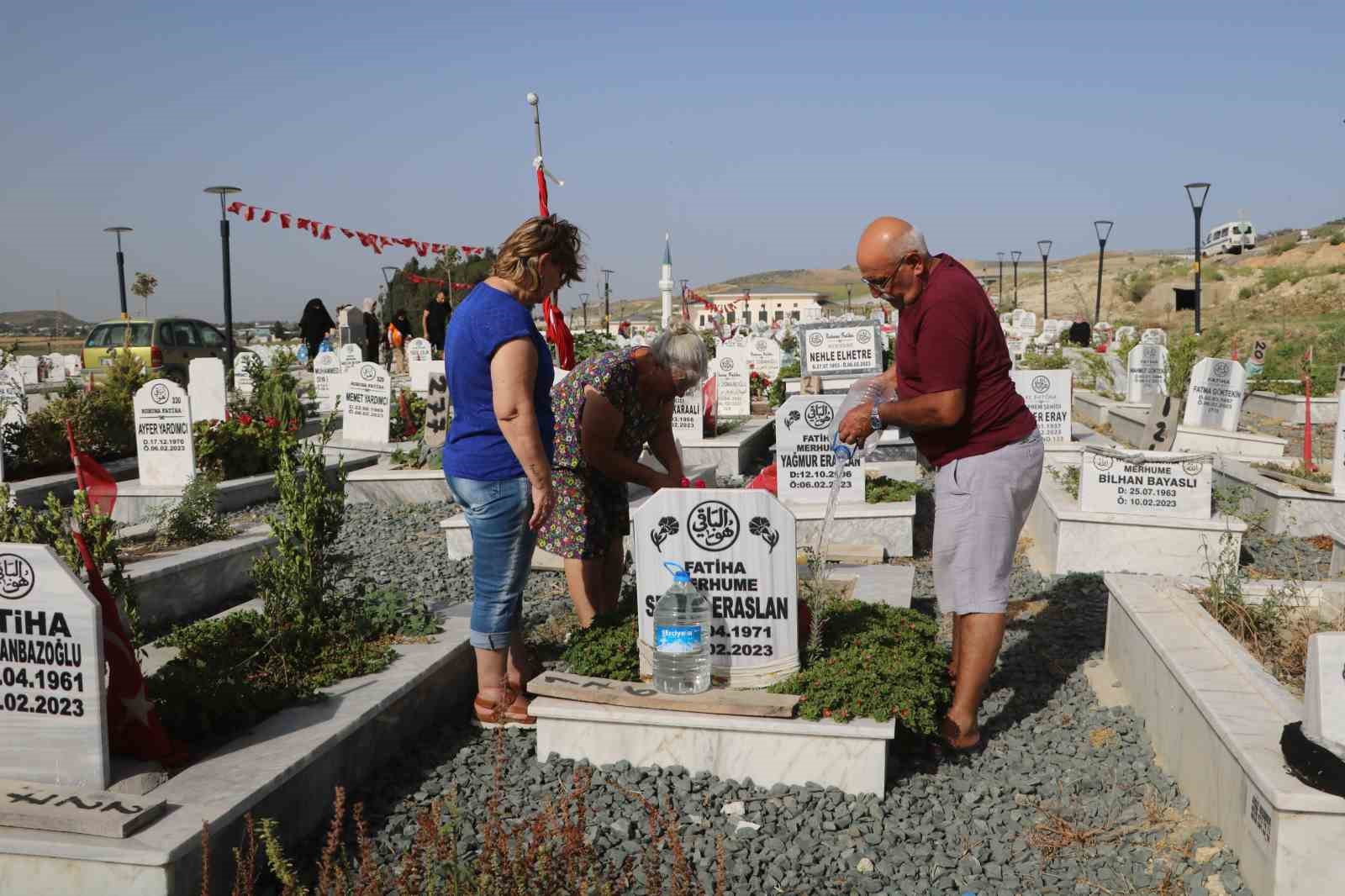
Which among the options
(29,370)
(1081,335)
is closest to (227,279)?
(29,370)

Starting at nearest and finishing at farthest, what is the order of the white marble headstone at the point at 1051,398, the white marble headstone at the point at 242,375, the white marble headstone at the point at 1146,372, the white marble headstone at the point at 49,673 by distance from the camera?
the white marble headstone at the point at 49,673 → the white marble headstone at the point at 1051,398 → the white marble headstone at the point at 1146,372 → the white marble headstone at the point at 242,375

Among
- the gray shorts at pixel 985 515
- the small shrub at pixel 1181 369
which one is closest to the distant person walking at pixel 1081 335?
the small shrub at pixel 1181 369

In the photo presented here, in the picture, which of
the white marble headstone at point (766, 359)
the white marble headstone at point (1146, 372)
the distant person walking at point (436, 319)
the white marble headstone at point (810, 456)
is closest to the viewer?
the white marble headstone at point (810, 456)

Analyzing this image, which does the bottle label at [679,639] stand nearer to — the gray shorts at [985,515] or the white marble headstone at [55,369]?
the gray shorts at [985,515]

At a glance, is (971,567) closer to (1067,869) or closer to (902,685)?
(902,685)

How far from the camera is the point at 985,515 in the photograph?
371cm

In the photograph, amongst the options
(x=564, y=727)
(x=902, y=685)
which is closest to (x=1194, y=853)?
(x=902, y=685)

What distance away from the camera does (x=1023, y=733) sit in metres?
4.11

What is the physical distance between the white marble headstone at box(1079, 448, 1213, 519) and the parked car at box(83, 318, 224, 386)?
17.0m

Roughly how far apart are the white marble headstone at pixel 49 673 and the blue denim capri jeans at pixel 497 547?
3.94ft

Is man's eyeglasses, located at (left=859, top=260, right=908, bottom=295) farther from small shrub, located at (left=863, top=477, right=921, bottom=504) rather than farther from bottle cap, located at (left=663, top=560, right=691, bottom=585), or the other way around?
small shrub, located at (left=863, top=477, right=921, bottom=504)

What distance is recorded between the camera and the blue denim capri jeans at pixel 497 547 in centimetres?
363

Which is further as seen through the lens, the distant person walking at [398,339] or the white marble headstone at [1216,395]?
the distant person walking at [398,339]

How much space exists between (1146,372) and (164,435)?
11993 mm
